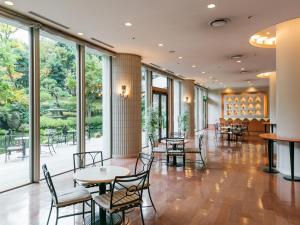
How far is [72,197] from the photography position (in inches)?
123

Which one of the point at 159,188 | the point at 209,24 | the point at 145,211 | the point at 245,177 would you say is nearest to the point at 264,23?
the point at 209,24

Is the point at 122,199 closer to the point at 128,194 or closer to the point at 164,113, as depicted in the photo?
the point at 128,194

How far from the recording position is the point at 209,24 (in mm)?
5383

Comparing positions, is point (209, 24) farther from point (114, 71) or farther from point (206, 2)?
point (114, 71)

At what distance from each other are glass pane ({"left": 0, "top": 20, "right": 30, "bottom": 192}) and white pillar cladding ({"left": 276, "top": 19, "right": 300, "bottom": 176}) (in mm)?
6176

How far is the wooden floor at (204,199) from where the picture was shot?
3.54 meters

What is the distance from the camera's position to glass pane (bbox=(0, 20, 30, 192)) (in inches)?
194

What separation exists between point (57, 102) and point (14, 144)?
4.89 feet

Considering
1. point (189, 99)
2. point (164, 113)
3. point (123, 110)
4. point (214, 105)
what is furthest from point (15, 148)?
point (214, 105)

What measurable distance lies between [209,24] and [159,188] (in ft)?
12.4

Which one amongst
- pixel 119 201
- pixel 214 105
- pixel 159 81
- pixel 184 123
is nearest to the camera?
pixel 119 201

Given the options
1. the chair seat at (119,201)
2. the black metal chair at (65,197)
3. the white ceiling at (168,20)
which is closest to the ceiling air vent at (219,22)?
the white ceiling at (168,20)

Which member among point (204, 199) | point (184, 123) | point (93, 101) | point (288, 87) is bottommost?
point (204, 199)

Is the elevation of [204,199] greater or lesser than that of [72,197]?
lesser
